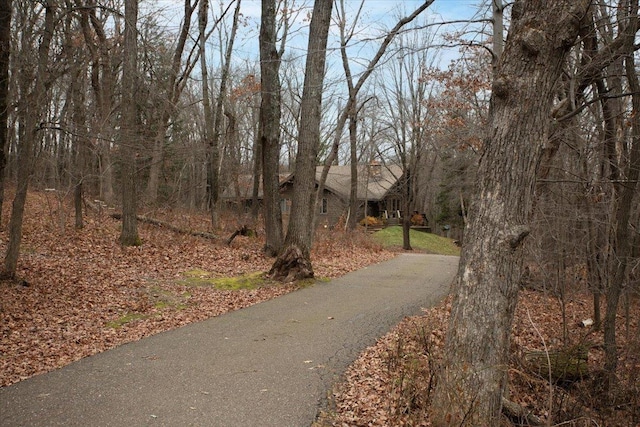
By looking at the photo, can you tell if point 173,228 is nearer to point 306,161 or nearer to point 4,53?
point 306,161

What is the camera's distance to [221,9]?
23.4 meters

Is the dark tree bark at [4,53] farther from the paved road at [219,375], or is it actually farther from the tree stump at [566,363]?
the tree stump at [566,363]

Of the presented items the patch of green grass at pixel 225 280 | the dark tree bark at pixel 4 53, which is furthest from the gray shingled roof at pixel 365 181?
the dark tree bark at pixel 4 53

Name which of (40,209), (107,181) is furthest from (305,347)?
(107,181)

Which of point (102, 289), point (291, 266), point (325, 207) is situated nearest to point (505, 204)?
point (291, 266)

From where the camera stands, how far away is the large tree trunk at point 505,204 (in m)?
4.44

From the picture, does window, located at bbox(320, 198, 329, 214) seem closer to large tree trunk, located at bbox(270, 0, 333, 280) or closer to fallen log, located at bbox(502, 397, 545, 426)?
large tree trunk, located at bbox(270, 0, 333, 280)

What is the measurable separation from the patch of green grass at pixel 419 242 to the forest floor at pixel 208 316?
53.6 feet

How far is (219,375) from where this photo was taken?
5.94 metres

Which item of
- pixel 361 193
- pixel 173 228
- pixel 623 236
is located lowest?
pixel 173 228

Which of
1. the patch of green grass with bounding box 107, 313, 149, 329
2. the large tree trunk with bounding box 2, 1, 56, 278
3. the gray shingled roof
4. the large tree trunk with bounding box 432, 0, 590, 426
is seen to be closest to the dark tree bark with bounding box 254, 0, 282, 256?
the large tree trunk with bounding box 2, 1, 56, 278

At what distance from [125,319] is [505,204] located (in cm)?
676

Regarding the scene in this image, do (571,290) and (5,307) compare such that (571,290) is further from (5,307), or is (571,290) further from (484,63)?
(5,307)

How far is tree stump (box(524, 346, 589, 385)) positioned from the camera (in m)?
6.78
